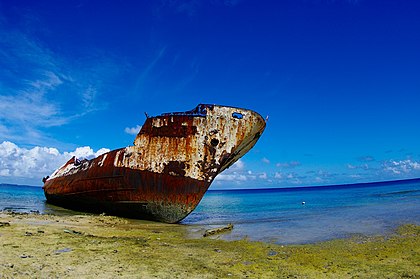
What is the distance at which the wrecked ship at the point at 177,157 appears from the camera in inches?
373

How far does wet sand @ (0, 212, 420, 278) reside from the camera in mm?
3836

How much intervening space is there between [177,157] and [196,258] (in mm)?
4944

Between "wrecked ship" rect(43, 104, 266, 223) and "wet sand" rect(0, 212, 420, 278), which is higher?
"wrecked ship" rect(43, 104, 266, 223)

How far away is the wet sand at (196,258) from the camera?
3.84 metres

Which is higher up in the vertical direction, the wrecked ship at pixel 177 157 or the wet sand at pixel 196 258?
the wrecked ship at pixel 177 157

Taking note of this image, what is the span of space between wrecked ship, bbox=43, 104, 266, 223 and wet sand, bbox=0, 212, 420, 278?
122 inches

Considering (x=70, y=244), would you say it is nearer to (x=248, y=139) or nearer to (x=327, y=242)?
(x=327, y=242)

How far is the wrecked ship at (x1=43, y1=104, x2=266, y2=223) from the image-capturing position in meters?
9.47

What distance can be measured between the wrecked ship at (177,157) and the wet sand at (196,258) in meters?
3.09

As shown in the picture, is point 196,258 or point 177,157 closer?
point 196,258

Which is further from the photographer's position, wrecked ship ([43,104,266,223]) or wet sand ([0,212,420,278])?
wrecked ship ([43,104,266,223])

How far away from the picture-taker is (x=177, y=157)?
9.48 metres

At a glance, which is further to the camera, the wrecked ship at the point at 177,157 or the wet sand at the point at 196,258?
the wrecked ship at the point at 177,157

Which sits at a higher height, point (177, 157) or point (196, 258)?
point (177, 157)
